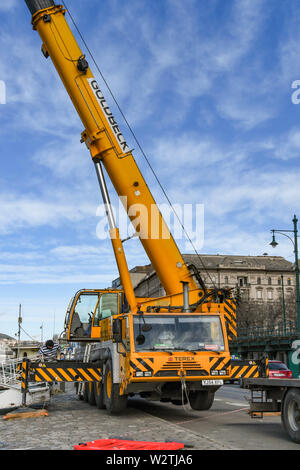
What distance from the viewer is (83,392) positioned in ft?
59.1

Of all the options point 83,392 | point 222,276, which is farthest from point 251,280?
point 83,392

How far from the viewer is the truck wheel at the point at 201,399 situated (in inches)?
544

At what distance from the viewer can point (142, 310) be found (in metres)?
13.2

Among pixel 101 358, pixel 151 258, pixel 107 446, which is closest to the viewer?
pixel 107 446

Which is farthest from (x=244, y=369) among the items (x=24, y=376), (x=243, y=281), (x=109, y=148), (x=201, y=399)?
(x=243, y=281)

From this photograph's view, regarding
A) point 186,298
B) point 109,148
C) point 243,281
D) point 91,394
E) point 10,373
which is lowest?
point 91,394

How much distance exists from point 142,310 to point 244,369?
2718 mm

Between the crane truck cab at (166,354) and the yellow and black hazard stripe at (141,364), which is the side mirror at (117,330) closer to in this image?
the crane truck cab at (166,354)

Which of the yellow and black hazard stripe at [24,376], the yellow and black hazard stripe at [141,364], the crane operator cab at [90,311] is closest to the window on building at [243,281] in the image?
the crane operator cab at [90,311]

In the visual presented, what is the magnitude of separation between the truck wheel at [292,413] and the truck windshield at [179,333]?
3.10 metres

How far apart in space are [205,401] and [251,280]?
104 m

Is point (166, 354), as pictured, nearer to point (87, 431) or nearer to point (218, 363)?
point (218, 363)
